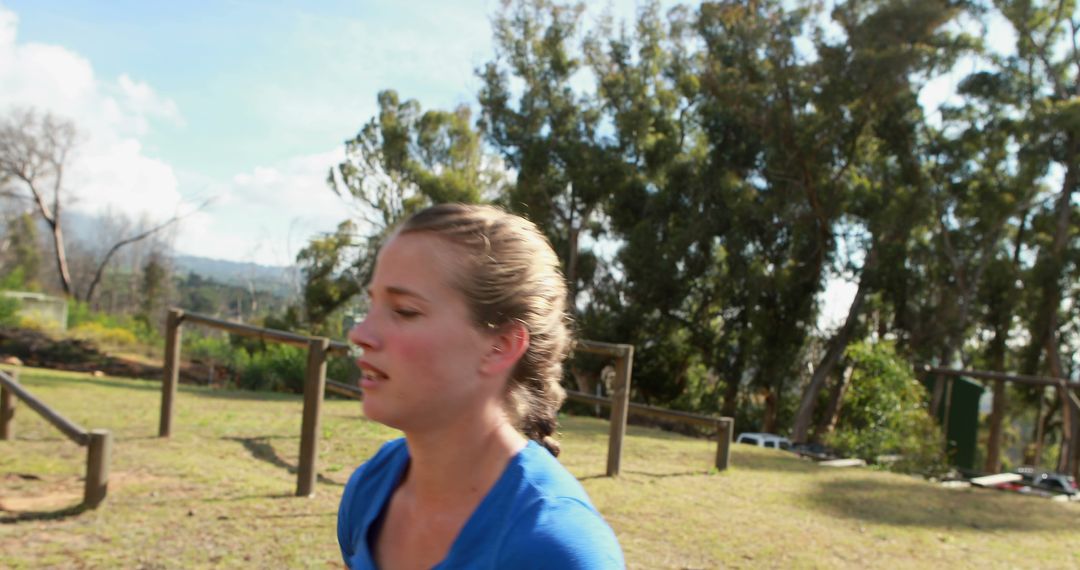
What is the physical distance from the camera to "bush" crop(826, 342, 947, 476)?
33.3ft

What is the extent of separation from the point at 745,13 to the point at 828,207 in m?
5.17

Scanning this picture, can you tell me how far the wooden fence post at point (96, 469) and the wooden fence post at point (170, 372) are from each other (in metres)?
2.40

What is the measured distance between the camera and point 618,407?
21.0 feet

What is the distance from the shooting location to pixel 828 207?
698 inches

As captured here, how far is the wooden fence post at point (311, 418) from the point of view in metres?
4.96

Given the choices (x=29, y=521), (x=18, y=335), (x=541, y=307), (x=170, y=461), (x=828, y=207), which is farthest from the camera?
(x=828, y=207)

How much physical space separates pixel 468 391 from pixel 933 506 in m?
6.66

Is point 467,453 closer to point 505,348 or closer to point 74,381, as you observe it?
point 505,348

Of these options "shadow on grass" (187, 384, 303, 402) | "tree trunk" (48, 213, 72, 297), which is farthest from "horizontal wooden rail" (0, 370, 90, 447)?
"tree trunk" (48, 213, 72, 297)

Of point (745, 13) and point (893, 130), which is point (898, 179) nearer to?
point (893, 130)

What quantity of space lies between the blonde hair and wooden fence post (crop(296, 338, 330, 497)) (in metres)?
4.01

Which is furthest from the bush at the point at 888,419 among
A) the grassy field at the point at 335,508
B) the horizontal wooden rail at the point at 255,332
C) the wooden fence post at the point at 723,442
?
the horizontal wooden rail at the point at 255,332

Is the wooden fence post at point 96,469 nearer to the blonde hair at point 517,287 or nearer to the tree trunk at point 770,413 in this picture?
the blonde hair at point 517,287

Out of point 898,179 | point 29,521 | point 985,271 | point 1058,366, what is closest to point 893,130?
point 898,179
